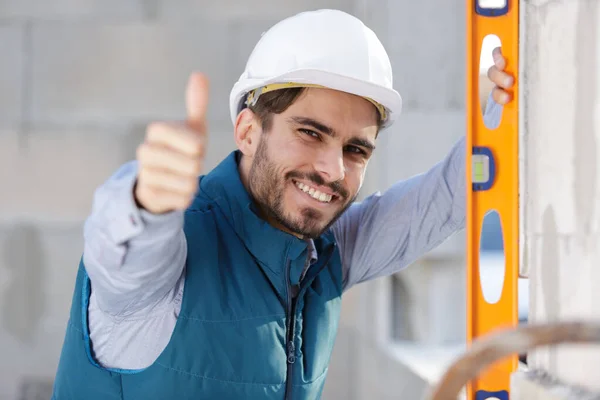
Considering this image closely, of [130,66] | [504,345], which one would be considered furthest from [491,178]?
[130,66]

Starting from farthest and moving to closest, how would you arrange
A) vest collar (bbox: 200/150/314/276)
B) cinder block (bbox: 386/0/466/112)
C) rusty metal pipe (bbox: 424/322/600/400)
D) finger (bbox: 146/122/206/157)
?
1. cinder block (bbox: 386/0/466/112)
2. vest collar (bbox: 200/150/314/276)
3. finger (bbox: 146/122/206/157)
4. rusty metal pipe (bbox: 424/322/600/400)

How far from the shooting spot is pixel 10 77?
11.9 ft

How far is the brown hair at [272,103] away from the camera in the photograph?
1.69 m

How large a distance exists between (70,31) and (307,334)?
250 centimetres

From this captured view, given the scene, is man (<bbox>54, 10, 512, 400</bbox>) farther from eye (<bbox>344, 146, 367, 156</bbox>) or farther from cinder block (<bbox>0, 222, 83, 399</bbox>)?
cinder block (<bbox>0, 222, 83, 399</bbox>)

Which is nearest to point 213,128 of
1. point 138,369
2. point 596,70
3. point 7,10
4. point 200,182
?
point 7,10

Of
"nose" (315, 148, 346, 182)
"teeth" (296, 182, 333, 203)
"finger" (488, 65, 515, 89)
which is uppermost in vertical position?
"finger" (488, 65, 515, 89)

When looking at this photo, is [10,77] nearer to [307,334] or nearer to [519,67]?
[307,334]

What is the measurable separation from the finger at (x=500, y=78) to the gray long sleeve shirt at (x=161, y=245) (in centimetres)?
6

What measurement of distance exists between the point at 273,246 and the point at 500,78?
0.61 m

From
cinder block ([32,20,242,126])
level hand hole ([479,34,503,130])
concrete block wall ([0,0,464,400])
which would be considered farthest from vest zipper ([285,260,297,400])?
cinder block ([32,20,242,126])

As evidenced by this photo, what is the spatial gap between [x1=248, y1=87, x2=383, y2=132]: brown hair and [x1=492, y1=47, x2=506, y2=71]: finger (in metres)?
0.44

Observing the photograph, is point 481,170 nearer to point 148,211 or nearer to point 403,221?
point 403,221

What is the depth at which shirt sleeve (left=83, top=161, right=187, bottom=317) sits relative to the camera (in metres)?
1.08
